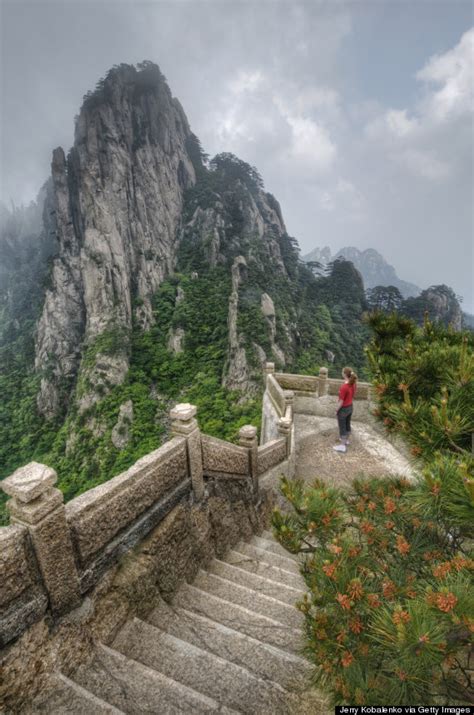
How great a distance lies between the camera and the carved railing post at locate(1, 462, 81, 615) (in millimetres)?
2360

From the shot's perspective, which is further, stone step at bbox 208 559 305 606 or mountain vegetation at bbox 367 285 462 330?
mountain vegetation at bbox 367 285 462 330

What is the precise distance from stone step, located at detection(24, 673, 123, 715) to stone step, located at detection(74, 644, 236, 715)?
0.15 meters

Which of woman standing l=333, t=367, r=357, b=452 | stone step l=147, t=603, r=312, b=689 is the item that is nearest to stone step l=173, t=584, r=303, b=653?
stone step l=147, t=603, r=312, b=689

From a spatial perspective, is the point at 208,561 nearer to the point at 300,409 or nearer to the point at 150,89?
the point at 300,409

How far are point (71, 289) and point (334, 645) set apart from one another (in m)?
36.9

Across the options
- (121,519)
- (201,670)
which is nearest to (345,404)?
(121,519)

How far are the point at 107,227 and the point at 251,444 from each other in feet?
108

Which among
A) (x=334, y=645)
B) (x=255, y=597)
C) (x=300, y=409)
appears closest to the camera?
(x=334, y=645)

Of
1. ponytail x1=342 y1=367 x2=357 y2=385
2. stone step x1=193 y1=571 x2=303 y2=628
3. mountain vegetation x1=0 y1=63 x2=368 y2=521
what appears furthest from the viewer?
mountain vegetation x1=0 y1=63 x2=368 y2=521

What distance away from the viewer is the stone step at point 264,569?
4.34m

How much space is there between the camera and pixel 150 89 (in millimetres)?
40094

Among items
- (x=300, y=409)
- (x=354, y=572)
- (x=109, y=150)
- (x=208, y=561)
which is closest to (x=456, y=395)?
(x=354, y=572)

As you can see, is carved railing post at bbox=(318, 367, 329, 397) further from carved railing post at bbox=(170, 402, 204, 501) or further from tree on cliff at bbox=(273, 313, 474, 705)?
tree on cliff at bbox=(273, 313, 474, 705)

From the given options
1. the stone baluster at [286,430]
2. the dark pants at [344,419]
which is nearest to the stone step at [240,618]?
the stone baluster at [286,430]
